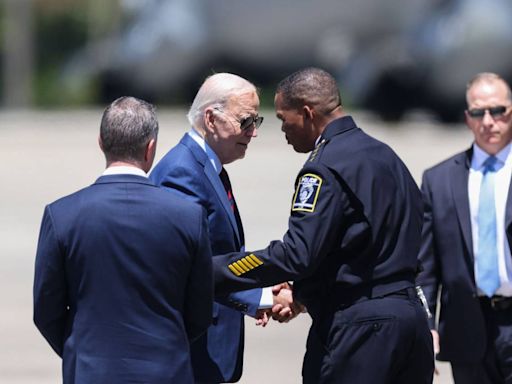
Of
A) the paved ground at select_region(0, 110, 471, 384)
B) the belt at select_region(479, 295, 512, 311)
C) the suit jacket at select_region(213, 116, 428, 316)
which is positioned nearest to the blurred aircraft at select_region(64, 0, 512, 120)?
the paved ground at select_region(0, 110, 471, 384)

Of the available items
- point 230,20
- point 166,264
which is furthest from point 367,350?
point 230,20

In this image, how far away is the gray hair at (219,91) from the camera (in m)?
4.47

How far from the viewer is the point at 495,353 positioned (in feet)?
16.5

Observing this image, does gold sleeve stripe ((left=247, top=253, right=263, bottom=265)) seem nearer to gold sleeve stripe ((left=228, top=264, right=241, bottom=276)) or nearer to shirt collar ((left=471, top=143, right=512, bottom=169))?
gold sleeve stripe ((left=228, top=264, right=241, bottom=276))

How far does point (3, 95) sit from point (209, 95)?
39502 millimetres

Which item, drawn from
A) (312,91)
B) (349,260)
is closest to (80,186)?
(312,91)

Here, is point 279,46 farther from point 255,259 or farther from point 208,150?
point 255,259

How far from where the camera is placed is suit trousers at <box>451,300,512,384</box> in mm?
5012

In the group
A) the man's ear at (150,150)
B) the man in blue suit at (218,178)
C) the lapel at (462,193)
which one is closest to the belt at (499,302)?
the lapel at (462,193)

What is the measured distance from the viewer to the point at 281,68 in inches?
1131

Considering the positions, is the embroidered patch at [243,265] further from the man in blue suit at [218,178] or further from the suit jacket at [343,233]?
Answer: the man in blue suit at [218,178]

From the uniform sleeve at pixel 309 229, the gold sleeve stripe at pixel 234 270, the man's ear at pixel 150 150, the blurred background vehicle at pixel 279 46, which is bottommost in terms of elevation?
the gold sleeve stripe at pixel 234 270

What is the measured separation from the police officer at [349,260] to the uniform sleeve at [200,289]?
0.41m

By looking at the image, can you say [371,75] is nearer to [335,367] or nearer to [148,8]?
[148,8]
